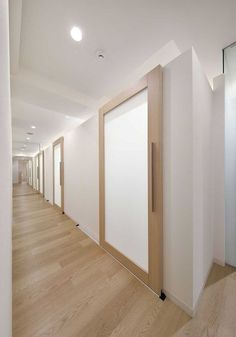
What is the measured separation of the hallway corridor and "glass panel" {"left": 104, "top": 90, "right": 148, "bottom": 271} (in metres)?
0.29

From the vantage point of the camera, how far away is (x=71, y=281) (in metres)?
1.56

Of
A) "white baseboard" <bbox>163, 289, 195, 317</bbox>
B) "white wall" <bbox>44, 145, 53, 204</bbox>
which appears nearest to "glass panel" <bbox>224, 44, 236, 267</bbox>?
"white baseboard" <bbox>163, 289, 195, 317</bbox>

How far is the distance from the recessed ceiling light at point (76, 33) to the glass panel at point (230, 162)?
5.82 feet

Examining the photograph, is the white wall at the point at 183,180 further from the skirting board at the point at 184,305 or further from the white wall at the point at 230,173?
the white wall at the point at 230,173

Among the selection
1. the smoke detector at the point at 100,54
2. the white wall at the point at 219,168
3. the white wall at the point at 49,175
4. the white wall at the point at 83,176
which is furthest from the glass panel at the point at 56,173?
the white wall at the point at 219,168

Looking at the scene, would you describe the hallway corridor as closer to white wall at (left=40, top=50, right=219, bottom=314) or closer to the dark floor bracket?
the dark floor bracket

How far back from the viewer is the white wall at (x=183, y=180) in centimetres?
115

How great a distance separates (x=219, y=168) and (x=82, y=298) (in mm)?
2144

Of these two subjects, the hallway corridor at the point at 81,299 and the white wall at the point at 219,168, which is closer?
the hallway corridor at the point at 81,299

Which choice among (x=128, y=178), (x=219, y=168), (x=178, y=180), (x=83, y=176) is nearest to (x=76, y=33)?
(x=128, y=178)

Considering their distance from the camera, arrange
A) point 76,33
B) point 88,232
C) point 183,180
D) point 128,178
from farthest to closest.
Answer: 1. point 88,232
2. point 128,178
3. point 76,33
4. point 183,180

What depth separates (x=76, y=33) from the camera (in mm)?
1469

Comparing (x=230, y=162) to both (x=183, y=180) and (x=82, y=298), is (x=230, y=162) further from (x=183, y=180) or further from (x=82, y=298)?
(x=82, y=298)

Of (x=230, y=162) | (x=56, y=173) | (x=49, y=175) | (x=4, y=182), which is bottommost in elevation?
(x=49, y=175)
